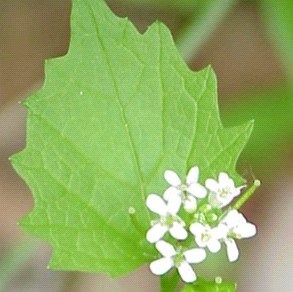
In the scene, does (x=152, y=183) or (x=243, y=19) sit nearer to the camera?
(x=152, y=183)

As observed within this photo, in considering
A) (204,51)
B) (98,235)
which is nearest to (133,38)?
(98,235)

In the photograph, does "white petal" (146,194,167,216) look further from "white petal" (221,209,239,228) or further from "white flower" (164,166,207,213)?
"white petal" (221,209,239,228)

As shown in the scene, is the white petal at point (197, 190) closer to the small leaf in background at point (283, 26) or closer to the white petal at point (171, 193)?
the white petal at point (171, 193)

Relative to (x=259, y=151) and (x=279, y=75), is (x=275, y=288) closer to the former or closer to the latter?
(x=259, y=151)


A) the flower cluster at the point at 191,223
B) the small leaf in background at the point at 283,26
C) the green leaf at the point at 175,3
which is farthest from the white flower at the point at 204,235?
the green leaf at the point at 175,3

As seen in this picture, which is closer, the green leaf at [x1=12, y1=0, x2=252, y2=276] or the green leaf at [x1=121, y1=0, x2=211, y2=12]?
the green leaf at [x1=12, y1=0, x2=252, y2=276]

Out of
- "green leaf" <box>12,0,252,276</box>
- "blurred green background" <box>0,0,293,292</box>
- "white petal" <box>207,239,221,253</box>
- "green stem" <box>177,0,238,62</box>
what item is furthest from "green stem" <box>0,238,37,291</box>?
"white petal" <box>207,239,221,253</box>

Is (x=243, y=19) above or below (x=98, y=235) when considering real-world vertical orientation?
above
